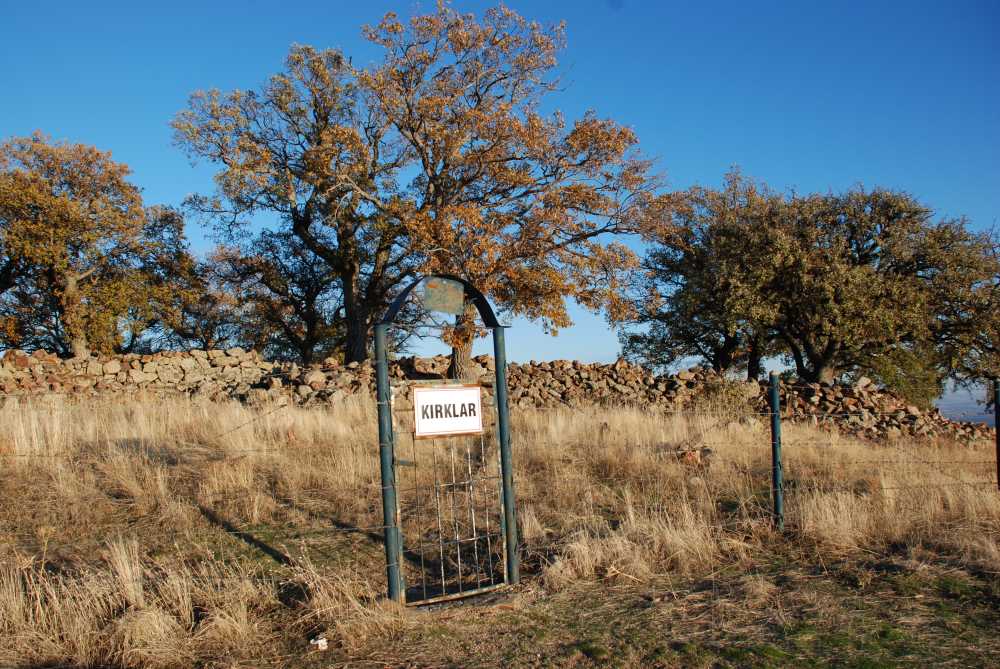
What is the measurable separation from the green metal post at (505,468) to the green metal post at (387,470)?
1.05 metres

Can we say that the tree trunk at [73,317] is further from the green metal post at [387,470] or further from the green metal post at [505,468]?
the green metal post at [387,470]

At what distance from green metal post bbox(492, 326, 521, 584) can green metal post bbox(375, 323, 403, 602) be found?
3.45 feet

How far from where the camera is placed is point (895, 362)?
25328 millimetres

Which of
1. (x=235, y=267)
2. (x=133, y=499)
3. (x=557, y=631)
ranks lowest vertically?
(x=557, y=631)

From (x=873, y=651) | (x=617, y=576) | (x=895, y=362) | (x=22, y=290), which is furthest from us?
(x=22, y=290)

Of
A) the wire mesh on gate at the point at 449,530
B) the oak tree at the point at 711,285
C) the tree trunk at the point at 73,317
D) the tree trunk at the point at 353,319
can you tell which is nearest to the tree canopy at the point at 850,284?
the oak tree at the point at 711,285

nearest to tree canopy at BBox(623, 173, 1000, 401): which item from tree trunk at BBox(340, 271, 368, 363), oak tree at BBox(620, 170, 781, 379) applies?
oak tree at BBox(620, 170, 781, 379)

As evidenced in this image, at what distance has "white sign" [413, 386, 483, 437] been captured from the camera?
19.3 ft

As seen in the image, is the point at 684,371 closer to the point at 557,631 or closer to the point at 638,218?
the point at 638,218

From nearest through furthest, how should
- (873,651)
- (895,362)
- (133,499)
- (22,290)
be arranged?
(873,651) < (133,499) < (895,362) < (22,290)

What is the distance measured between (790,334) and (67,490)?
23856mm

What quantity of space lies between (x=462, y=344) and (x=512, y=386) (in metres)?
1.82

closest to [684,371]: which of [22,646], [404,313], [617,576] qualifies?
[404,313]

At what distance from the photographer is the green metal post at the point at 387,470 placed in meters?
5.62
